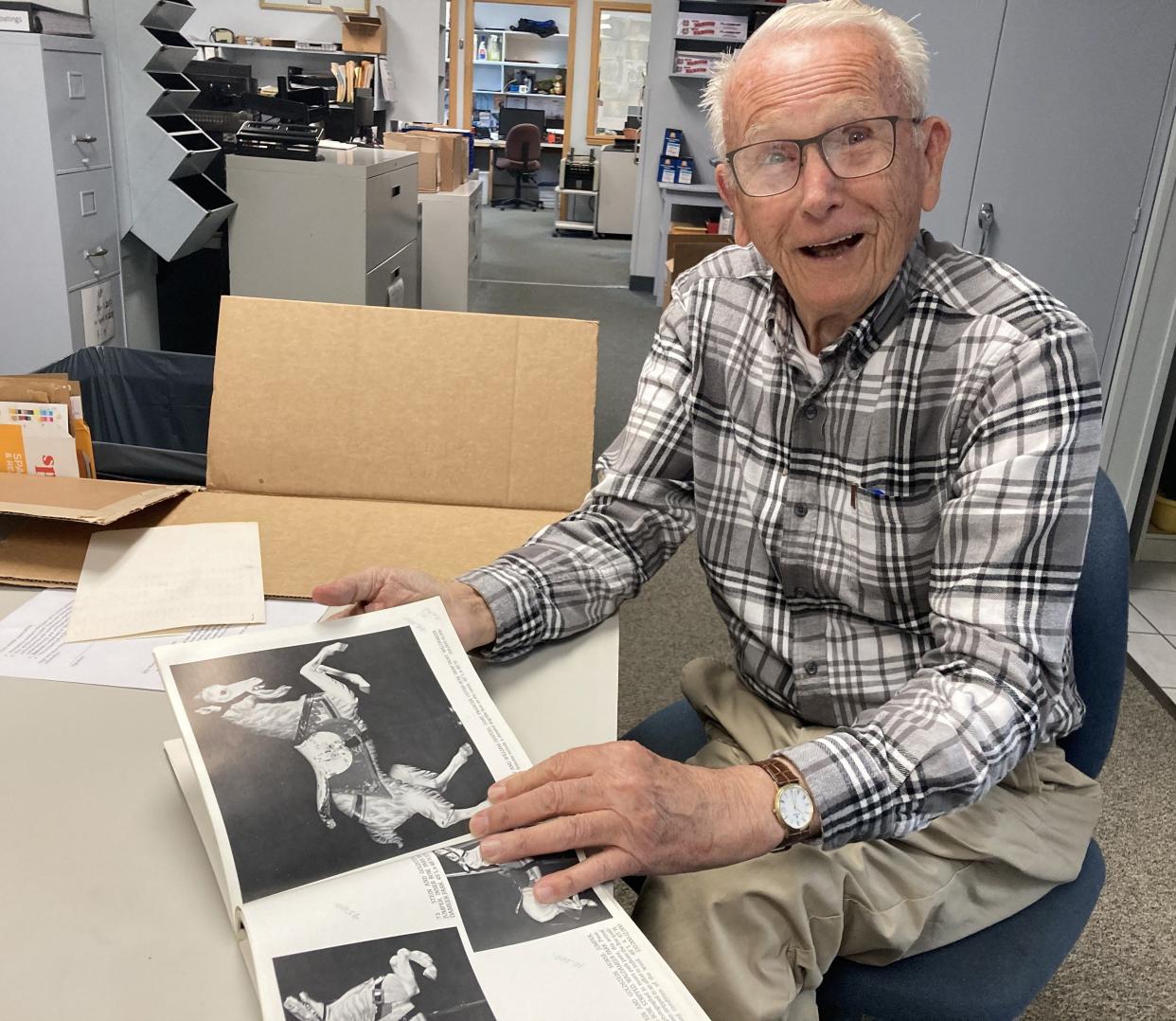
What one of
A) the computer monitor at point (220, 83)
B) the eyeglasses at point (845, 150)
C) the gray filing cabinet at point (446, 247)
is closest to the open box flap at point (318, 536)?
the eyeglasses at point (845, 150)

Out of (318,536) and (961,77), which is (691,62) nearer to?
(961,77)

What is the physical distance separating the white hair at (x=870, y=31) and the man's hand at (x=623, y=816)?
0.66 metres

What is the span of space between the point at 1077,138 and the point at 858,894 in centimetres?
240

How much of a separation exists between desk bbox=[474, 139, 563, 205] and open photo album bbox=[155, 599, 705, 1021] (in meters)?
10.5

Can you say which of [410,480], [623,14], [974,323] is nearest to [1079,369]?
[974,323]

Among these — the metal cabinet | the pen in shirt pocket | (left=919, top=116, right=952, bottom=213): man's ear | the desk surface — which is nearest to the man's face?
(left=919, top=116, right=952, bottom=213): man's ear

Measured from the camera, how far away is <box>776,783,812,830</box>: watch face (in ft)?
2.39

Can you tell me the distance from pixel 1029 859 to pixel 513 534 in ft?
2.00

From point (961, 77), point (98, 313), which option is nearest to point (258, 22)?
point (98, 313)

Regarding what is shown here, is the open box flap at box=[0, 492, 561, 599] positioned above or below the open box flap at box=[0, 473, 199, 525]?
below

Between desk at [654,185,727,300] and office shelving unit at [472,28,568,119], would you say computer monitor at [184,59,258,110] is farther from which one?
office shelving unit at [472,28,568,119]

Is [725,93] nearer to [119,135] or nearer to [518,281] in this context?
[119,135]

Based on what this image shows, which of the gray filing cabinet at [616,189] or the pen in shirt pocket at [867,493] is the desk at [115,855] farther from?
the gray filing cabinet at [616,189]

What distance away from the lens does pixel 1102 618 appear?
0.91 meters
